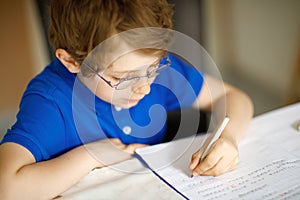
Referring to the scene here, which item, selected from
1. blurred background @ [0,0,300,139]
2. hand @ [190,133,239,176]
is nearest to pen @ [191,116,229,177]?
hand @ [190,133,239,176]

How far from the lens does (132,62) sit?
2.17ft

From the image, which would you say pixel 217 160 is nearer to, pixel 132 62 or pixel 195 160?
pixel 195 160

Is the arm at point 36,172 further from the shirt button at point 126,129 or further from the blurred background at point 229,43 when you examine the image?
the blurred background at point 229,43

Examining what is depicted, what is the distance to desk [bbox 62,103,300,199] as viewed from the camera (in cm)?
61

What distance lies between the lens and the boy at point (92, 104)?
63 cm

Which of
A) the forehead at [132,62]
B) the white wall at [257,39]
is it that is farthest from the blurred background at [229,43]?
the forehead at [132,62]

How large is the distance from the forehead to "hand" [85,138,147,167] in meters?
0.16

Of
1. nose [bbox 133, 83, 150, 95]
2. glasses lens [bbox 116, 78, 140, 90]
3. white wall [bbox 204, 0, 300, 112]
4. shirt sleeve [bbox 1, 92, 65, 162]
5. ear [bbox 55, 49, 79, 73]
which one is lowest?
white wall [bbox 204, 0, 300, 112]

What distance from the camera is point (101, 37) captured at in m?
0.64

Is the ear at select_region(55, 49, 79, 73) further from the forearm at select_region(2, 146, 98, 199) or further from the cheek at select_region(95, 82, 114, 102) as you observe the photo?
the forearm at select_region(2, 146, 98, 199)

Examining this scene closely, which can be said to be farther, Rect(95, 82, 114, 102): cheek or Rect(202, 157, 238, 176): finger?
Rect(95, 82, 114, 102): cheek

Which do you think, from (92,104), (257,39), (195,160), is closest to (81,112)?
(92,104)

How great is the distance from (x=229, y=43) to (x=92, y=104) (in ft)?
4.34

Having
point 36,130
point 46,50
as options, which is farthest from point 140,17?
point 46,50
